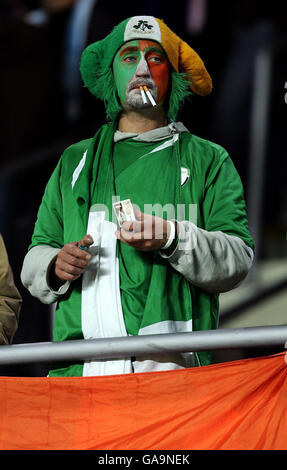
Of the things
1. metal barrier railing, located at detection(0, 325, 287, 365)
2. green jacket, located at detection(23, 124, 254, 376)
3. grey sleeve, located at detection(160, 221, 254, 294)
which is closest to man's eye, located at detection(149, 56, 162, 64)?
green jacket, located at detection(23, 124, 254, 376)

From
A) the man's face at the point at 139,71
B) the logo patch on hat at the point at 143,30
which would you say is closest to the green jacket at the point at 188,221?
the man's face at the point at 139,71

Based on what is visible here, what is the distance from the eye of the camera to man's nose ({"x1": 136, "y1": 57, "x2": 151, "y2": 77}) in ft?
9.30

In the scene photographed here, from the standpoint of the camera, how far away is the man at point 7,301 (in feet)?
9.54

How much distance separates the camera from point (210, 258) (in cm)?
265

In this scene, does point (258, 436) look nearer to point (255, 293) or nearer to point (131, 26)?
point (131, 26)

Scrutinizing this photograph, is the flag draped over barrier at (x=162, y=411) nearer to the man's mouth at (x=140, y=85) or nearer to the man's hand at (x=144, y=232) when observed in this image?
the man's hand at (x=144, y=232)

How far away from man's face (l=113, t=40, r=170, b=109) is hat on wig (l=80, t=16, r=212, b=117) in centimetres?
2

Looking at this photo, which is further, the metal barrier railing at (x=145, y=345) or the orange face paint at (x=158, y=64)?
the orange face paint at (x=158, y=64)

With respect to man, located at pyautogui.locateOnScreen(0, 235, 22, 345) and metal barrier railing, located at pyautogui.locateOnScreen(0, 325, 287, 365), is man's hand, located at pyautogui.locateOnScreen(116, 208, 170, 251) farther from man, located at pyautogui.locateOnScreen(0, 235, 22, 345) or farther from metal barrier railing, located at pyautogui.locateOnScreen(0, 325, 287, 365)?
man, located at pyautogui.locateOnScreen(0, 235, 22, 345)

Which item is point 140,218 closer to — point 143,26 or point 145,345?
point 145,345

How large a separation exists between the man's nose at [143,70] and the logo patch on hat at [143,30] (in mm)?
79

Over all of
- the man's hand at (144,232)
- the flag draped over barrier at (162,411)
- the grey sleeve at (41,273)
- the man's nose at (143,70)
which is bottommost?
the flag draped over barrier at (162,411)

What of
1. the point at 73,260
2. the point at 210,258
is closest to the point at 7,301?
the point at 73,260

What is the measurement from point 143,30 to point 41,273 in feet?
2.38
